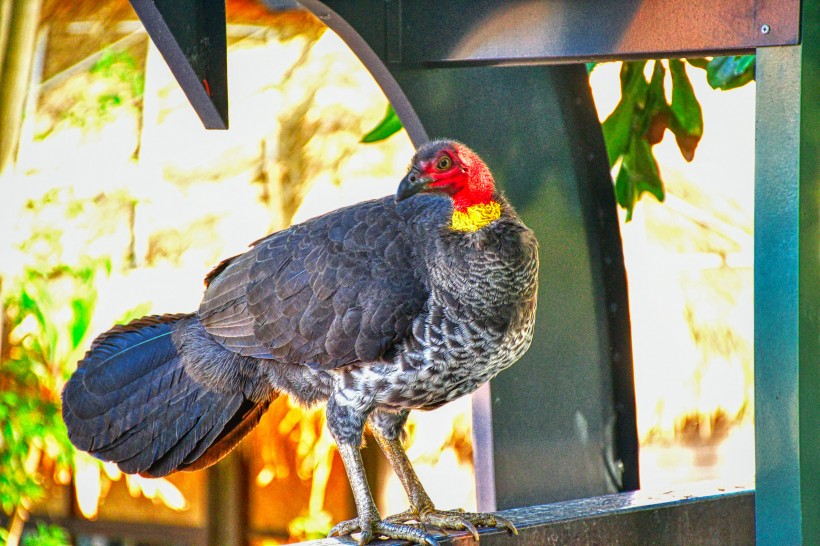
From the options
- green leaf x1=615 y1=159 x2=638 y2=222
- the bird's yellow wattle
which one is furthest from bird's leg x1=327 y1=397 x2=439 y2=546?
green leaf x1=615 y1=159 x2=638 y2=222

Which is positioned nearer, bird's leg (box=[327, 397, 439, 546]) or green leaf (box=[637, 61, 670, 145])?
bird's leg (box=[327, 397, 439, 546])

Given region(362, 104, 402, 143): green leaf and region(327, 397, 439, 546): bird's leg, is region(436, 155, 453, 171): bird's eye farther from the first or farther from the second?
region(362, 104, 402, 143): green leaf

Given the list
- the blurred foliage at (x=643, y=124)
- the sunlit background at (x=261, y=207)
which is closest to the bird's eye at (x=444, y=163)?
the blurred foliage at (x=643, y=124)

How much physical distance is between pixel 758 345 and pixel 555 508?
25.9 inches

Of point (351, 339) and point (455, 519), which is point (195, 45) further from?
point (455, 519)

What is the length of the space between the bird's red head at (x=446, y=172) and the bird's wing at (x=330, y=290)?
0.18m

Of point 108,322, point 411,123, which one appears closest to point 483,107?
point 411,123

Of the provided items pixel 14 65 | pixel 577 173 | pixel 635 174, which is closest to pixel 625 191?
pixel 635 174

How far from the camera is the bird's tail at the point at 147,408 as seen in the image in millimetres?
2463

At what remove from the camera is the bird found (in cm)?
225

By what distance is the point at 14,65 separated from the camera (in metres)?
4.08

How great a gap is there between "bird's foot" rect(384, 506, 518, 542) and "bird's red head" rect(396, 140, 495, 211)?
718 mm

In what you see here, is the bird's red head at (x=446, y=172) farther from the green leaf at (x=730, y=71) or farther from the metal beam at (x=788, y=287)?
the green leaf at (x=730, y=71)

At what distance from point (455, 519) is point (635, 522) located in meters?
0.41
